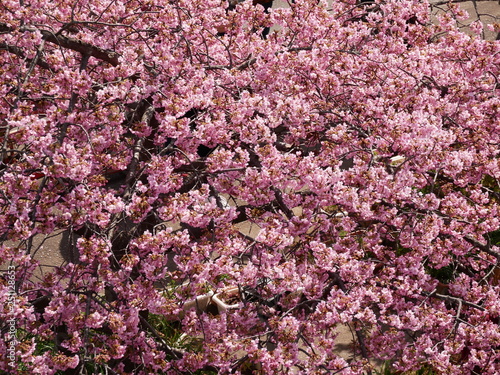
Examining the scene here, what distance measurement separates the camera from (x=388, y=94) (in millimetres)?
5586

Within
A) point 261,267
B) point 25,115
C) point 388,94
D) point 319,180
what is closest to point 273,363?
point 261,267

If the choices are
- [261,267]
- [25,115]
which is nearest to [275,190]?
[261,267]

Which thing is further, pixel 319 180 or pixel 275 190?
pixel 275 190

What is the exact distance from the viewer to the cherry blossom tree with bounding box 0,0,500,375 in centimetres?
395

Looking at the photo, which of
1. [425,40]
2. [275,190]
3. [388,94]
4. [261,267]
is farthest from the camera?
[425,40]

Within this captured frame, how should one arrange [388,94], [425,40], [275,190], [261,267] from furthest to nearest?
[425,40] → [388,94] → [275,190] → [261,267]

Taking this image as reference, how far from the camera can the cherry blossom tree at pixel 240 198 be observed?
3945mm

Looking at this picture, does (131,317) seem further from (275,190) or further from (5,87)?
(5,87)

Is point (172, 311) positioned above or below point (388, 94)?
below

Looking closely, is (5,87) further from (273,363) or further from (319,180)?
(273,363)

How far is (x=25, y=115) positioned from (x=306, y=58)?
8.60 ft

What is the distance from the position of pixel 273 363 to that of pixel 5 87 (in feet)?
9.58

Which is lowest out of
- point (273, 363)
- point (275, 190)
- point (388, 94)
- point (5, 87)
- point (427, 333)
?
point (427, 333)

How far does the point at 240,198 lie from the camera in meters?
4.46
